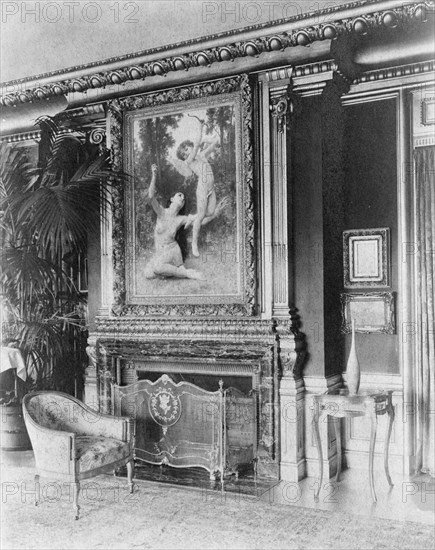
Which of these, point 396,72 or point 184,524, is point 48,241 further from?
point 396,72

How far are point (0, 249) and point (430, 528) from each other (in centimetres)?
390

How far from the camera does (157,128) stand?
542cm

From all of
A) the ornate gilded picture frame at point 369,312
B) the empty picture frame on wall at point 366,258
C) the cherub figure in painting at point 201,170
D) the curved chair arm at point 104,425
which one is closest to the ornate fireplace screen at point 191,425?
the curved chair arm at point 104,425

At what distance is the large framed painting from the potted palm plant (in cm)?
34

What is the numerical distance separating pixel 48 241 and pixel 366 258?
2.65m

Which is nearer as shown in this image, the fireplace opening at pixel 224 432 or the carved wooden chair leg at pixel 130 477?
the carved wooden chair leg at pixel 130 477

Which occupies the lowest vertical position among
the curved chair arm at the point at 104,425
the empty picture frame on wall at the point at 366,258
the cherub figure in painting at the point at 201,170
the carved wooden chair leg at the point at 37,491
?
the carved wooden chair leg at the point at 37,491

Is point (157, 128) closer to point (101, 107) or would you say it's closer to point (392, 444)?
point (101, 107)

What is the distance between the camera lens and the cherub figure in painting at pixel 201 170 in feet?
17.0

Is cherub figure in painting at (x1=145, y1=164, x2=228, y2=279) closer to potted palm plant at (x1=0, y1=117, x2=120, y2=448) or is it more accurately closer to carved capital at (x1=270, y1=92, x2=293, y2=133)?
potted palm plant at (x1=0, y1=117, x2=120, y2=448)

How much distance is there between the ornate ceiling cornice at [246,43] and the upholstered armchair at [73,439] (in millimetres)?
2686

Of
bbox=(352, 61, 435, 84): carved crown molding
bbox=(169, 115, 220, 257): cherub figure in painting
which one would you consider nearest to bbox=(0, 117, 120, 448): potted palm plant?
bbox=(169, 115, 220, 257): cherub figure in painting

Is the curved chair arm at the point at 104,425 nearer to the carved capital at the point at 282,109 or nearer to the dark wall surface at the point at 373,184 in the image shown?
the dark wall surface at the point at 373,184

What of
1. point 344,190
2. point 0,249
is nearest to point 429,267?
point 344,190
